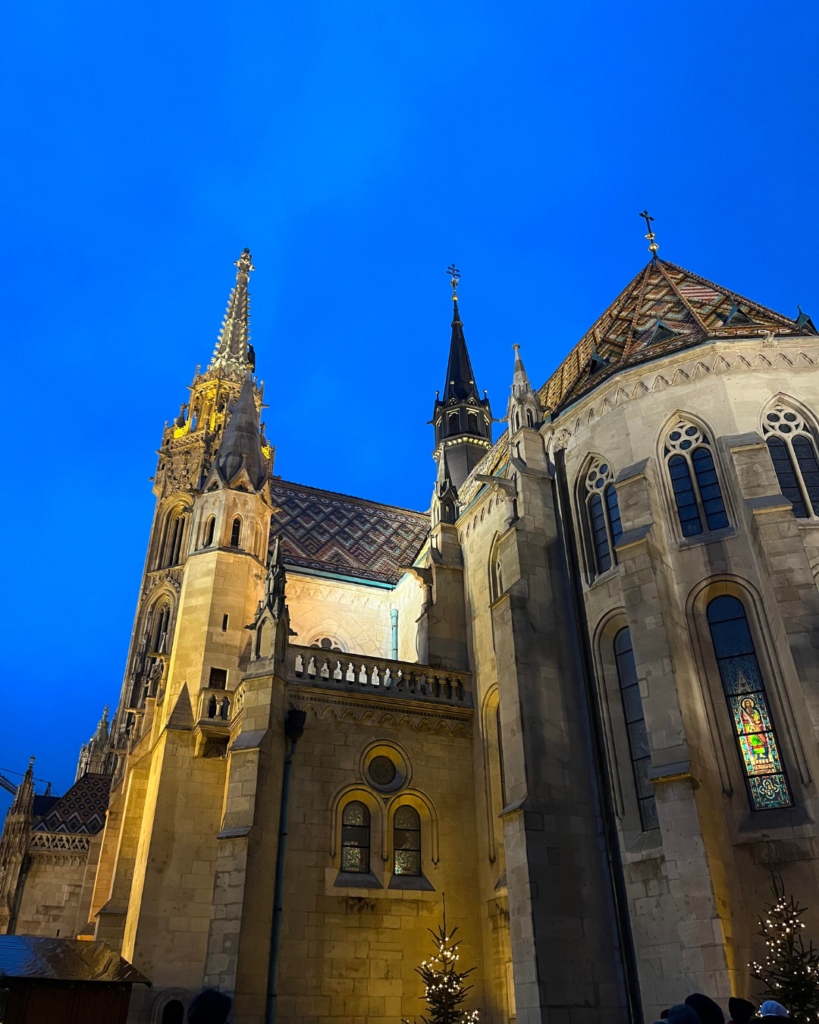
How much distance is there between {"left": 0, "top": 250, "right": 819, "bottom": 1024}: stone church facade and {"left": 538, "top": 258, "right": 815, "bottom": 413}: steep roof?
0.11 meters

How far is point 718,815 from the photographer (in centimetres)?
1300

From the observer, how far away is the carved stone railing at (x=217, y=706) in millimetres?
18312

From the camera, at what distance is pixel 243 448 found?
23938mm

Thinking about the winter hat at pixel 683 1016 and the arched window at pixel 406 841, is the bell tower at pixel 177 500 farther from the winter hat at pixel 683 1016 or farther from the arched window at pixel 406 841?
the winter hat at pixel 683 1016

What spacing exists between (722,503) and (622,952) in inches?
335

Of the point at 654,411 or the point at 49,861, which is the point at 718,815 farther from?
the point at 49,861

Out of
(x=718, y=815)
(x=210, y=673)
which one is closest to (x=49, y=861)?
(x=210, y=673)

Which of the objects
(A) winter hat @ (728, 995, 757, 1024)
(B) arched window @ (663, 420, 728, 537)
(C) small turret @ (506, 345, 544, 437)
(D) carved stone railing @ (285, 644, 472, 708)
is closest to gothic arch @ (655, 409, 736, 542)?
(B) arched window @ (663, 420, 728, 537)

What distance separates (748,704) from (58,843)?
22.9 metres

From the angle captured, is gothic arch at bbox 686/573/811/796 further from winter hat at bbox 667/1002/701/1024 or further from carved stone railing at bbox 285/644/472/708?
winter hat at bbox 667/1002/701/1024

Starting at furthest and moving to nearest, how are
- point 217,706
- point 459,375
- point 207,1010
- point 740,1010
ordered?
point 459,375 < point 217,706 < point 740,1010 < point 207,1010

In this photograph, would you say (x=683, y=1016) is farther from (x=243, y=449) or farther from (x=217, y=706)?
(x=243, y=449)

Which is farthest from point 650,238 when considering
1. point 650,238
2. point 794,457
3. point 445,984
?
point 445,984

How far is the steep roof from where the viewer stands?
59.7 ft
